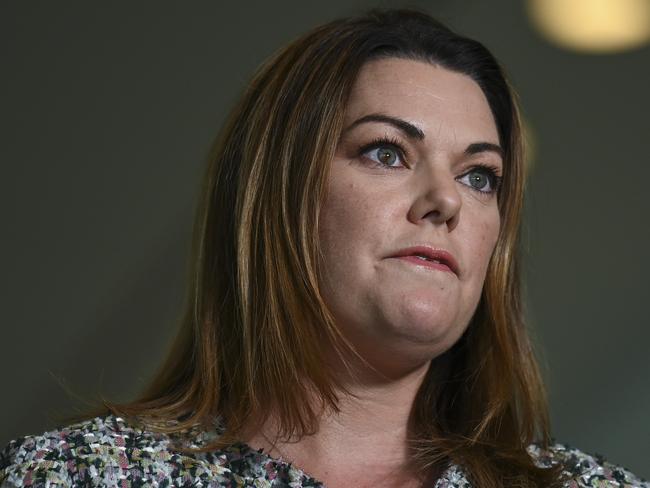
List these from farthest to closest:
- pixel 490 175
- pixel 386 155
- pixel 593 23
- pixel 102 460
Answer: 1. pixel 593 23
2. pixel 490 175
3. pixel 386 155
4. pixel 102 460

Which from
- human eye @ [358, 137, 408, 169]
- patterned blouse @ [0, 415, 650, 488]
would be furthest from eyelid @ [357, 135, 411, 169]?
patterned blouse @ [0, 415, 650, 488]

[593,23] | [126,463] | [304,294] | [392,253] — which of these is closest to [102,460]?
[126,463]

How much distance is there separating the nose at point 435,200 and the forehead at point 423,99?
72mm

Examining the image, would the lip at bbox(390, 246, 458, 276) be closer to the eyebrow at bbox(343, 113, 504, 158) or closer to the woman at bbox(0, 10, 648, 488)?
the woman at bbox(0, 10, 648, 488)

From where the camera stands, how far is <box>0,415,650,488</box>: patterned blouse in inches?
60.3

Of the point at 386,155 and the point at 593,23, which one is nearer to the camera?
the point at 386,155

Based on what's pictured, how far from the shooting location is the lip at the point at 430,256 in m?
1.58

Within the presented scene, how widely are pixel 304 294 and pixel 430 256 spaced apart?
167mm

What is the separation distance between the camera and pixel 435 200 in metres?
1.59

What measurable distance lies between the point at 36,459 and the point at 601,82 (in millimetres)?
1460

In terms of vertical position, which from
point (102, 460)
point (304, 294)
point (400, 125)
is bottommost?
point (102, 460)

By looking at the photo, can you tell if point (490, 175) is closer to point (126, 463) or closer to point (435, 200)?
point (435, 200)

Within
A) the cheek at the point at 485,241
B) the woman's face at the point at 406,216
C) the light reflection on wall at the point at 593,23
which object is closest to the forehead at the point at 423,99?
the woman's face at the point at 406,216

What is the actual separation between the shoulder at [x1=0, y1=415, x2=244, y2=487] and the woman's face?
0.26 metres
